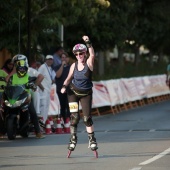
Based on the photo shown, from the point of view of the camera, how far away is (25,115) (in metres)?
17.8

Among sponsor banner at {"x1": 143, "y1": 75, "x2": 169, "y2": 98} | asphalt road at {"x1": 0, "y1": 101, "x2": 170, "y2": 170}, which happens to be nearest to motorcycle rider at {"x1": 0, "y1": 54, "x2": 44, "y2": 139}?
asphalt road at {"x1": 0, "y1": 101, "x2": 170, "y2": 170}

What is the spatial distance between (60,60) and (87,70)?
26.4 feet

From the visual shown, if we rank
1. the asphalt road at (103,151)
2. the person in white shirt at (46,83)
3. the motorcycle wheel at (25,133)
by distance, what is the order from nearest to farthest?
the asphalt road at (103,151), the motorcycle wheel at (25,133), the person in white shirt at (46,83)

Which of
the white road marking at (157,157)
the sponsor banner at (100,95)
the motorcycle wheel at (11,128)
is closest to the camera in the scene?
the white road marking at (157,157)

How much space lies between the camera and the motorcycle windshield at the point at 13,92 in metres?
17.5

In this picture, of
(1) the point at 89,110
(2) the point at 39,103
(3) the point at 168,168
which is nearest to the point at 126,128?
(2) the point at 39,103

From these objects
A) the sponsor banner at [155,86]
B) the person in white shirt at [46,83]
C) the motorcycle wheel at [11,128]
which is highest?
the person in white shirt at [46,83]

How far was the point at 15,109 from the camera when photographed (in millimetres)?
17578

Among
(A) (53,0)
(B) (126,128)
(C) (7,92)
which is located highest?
(A) (53,0)

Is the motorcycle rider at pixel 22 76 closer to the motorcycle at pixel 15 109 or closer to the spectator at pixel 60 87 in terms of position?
the motorcycle at pixel 15 109

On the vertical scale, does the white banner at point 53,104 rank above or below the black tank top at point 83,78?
below

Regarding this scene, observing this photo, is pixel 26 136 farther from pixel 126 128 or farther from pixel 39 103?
pixel 126 128

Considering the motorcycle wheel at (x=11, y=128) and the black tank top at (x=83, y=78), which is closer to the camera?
the black tank top at (x=83, y=78)

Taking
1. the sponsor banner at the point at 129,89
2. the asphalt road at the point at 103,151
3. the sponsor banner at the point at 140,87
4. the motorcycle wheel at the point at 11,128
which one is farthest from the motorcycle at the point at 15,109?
the sponsor banner at the point at 140,87
